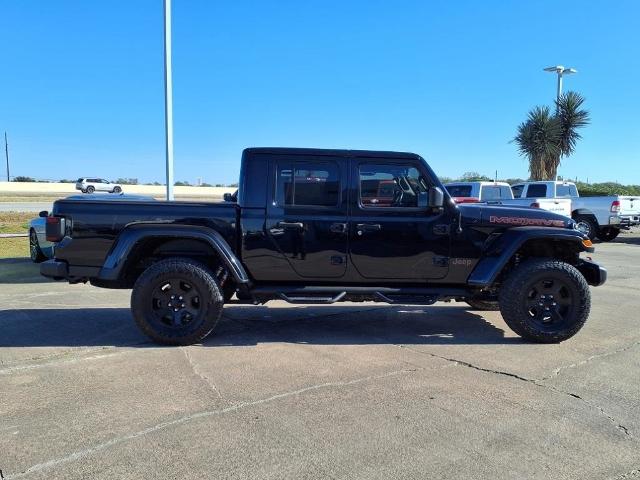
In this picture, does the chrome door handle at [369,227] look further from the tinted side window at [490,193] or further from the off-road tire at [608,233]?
the off-road tire at [608,233]

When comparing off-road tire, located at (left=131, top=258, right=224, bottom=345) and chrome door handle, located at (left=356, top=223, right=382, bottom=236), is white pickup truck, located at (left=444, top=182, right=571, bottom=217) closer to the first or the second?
chrome door handle, located at (left=356, top=223, right=382, bottom=236)

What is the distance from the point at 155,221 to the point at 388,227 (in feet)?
7.80

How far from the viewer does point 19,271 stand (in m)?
10.1

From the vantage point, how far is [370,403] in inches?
155

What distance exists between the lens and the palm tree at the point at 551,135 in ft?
95.6

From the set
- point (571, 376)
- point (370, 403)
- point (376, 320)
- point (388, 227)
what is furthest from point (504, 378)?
Answer: point (376, 320)

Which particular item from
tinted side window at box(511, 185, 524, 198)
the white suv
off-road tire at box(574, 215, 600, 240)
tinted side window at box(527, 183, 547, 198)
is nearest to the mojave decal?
tinted side window at box(527, 183, 547, 198)

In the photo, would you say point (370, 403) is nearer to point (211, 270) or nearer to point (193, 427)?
point (193, 427)

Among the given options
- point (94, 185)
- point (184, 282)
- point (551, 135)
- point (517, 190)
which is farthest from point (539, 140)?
point (94, 185)

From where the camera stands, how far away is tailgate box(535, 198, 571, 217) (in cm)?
1507

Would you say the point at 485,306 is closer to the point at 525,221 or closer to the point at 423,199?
the point at 525,221

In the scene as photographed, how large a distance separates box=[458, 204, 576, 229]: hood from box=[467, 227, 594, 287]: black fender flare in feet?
0.36

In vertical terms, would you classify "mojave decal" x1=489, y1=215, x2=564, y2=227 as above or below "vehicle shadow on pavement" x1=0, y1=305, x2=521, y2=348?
above

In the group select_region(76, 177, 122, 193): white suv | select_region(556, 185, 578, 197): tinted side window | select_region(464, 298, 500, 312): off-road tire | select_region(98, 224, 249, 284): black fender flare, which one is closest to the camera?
select_region(98, 224, 249, 284): black fender flare
